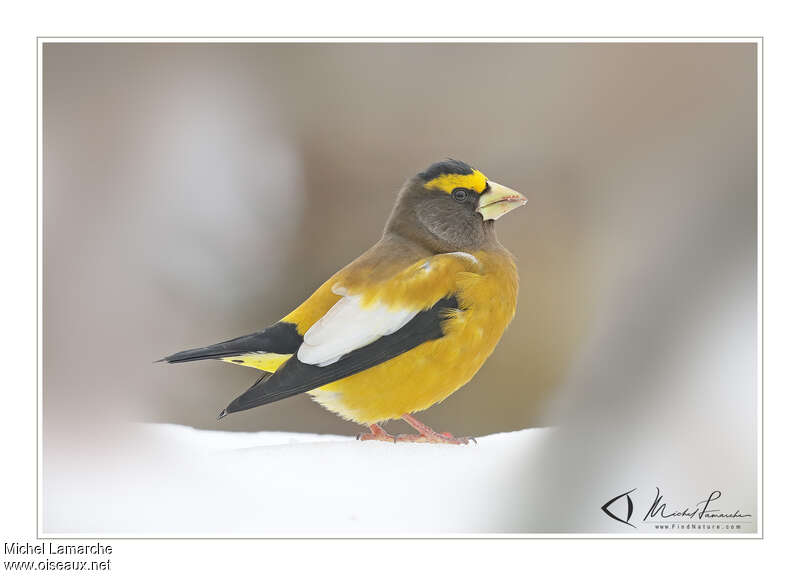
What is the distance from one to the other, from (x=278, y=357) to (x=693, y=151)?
1710 millimetres

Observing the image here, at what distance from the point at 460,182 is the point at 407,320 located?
19.8 inches

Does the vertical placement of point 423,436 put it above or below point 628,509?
above

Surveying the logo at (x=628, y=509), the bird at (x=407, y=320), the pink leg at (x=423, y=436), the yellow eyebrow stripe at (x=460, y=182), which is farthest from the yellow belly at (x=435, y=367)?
the logo at (x=628, y=509)

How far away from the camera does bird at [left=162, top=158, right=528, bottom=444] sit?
213 cm

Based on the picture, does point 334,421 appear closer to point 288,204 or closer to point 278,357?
point 278,357

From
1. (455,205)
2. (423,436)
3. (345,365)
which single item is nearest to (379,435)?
(423,436)

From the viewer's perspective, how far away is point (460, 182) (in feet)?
7.61

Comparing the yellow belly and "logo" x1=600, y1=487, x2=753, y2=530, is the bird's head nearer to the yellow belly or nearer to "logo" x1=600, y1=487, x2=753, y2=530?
the yellow belly

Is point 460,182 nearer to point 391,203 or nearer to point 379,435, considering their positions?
point 391,203

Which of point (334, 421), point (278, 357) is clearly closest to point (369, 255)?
point (278, 357)

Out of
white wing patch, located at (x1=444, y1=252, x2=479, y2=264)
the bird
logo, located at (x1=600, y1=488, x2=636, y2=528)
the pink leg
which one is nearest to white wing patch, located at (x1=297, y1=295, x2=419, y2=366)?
the bird

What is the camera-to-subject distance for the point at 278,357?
2205mm

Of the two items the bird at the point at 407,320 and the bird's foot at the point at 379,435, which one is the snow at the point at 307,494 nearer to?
the bird's foot at the point at 379,435

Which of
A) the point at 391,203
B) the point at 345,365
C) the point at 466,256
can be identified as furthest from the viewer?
the point at 391,203
